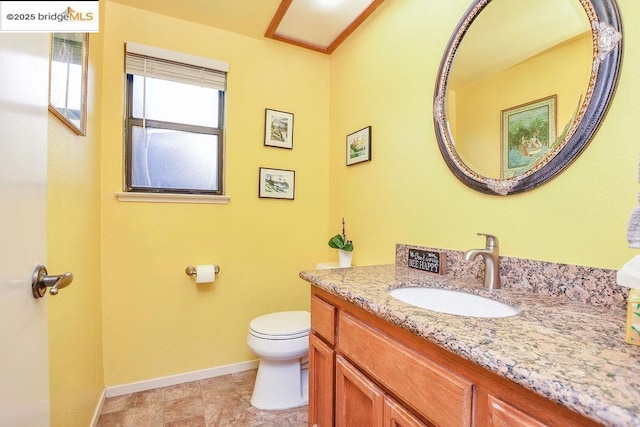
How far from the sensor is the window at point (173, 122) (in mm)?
1964

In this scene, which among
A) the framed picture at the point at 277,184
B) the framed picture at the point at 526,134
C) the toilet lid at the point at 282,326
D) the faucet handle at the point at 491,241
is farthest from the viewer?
the framed picture at the point at 277,184

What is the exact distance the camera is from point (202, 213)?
6.88 feet

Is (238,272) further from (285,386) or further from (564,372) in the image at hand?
(564,372)

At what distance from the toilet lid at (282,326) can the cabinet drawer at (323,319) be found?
43 centimetres

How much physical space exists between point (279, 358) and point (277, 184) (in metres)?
1.22

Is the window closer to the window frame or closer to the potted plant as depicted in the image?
the window frame

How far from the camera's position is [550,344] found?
611 millimetres

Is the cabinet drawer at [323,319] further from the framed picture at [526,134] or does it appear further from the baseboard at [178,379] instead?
the baseboard at [178,379]

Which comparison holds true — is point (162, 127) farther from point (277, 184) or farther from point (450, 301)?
point (450, 301)

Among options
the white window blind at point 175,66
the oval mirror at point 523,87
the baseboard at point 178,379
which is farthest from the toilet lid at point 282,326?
the white window blind at point 175,66

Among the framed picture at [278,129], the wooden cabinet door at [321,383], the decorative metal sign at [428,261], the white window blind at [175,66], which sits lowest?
the wooden cabinet door at [321,383]

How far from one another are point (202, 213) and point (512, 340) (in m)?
1.94

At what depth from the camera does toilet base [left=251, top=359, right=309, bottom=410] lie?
1773 millimetres

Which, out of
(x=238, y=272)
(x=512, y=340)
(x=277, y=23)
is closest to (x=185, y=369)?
(x=238, y=272)
